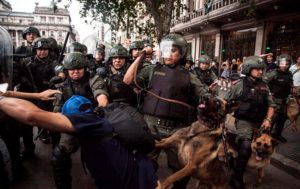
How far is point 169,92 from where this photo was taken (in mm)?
3037

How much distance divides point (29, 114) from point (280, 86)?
6038mm

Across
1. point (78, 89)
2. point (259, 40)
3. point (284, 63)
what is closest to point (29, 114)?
point (78, 89)

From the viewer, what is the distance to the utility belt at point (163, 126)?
10.1 feet

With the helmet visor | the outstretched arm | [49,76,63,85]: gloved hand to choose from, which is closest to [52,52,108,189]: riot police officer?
[49,76,63,85]: gloved hand

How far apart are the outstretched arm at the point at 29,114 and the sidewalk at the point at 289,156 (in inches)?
174

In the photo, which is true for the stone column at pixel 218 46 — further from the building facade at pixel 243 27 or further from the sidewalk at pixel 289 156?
the sidewalk at pixel 289 156

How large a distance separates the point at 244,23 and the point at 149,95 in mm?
13922

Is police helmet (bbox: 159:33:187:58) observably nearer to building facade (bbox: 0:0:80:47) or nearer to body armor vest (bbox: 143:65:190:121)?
body armor vest (bbox: 143:65:190:121)

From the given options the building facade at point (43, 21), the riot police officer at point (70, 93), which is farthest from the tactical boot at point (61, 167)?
the building facade at point (43, 21)

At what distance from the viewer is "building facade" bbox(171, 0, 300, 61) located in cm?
1237

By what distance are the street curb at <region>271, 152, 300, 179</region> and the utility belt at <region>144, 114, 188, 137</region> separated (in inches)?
108

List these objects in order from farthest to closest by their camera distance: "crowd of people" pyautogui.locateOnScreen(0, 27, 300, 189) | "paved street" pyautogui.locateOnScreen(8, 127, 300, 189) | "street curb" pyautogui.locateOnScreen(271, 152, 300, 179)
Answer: "street curb" pyautogui.locateOnScreen(271, 152, 300, 179), "paved street" pyautogui.locateOnScreen(8, 127, 300, 189), "crowd of people" pyautogui.locateOnScreen(0, 27, 300, 189)

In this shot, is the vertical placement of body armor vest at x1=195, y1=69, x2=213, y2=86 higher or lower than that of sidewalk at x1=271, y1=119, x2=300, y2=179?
higher

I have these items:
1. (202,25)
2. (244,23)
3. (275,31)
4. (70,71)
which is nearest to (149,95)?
(70,71)
